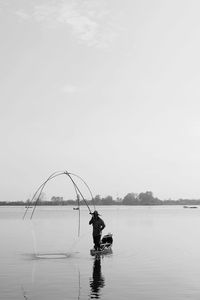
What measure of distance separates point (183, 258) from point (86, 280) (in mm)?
12447

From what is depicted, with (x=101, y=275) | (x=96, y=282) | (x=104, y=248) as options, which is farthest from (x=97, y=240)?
(x=96, y=282)

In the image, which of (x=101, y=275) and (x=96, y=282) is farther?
(x=101, y=275)

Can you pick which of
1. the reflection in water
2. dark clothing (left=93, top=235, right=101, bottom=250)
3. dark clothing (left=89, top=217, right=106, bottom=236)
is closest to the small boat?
dark clothing (left=93, top=235, right=101, bottom=250)

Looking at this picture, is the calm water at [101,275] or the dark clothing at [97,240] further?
the dark clothing at [97,240]

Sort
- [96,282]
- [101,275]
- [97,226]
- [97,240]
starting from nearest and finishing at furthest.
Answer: [96,282] < [101,275] < [97,226] < [97,240]

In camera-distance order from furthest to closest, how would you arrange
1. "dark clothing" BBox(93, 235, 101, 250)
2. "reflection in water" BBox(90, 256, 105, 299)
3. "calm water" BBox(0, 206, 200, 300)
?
"dark clothing" BBox(93, 235, 101, 250), "calm water" BBox(0, 206, 200, 300), "reflection in water" BBox(90, 256, 105, 299)

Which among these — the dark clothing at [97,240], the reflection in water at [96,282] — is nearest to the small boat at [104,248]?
the dark clothing at [97,240]

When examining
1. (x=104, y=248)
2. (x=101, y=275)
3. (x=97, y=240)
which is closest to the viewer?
(x=101, y=275)

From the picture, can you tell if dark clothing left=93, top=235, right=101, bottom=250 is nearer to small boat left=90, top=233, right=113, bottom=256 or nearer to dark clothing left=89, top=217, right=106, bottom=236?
small boat left=90, top=233, right=113, bottom=256

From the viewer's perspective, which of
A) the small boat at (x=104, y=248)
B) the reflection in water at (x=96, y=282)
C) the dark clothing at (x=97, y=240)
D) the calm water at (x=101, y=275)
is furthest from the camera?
the small boat at (x=104, y=248)

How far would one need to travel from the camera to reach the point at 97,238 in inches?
1284

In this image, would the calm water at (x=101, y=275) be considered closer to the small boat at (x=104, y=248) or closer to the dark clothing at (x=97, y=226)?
the small boat at (x=104, y=248)

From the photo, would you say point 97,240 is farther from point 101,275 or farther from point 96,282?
point 96,282

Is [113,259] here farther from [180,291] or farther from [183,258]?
[180,291]
